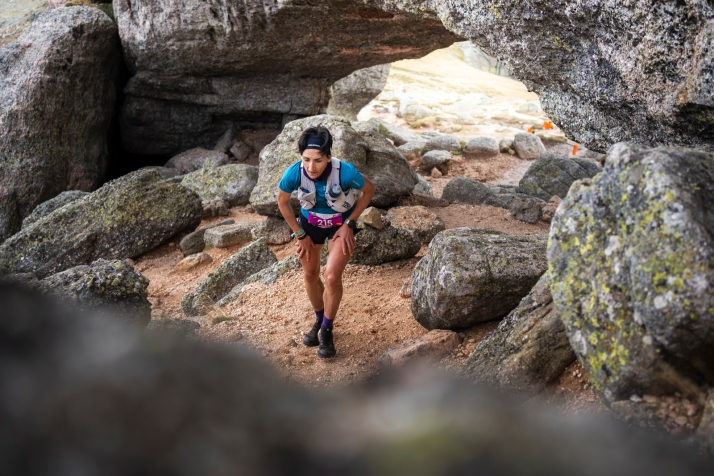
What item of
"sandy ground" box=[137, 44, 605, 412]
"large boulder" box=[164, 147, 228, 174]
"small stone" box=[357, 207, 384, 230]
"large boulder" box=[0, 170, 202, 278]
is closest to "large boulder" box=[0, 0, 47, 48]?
"large boulder" box=[164, 147, 228, 174]

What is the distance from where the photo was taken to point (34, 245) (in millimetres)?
9055

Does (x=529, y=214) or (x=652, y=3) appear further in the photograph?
(x=529, y=214)

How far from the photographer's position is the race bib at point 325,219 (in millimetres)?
5570

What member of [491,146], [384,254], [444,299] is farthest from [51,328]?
[491,146]

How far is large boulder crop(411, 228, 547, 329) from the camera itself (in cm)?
523

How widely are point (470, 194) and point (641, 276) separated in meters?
8.90

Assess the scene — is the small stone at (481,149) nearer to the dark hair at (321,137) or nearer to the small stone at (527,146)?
the small stone at (527,146)

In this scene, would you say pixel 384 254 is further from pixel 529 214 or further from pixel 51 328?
pixel 51 328

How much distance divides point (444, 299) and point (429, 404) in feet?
8.73

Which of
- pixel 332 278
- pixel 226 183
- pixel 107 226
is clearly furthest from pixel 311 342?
pixel 226 183

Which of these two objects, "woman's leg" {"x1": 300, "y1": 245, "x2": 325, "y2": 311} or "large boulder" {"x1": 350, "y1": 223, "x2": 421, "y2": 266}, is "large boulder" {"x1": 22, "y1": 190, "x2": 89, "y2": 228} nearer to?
"large boulder" {"x1": 350, "y1": 223, "x2": 421, "y2": 266}

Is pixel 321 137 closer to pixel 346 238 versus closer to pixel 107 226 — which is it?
pixel 346 238

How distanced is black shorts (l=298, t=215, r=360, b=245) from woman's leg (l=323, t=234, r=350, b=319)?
0.10m

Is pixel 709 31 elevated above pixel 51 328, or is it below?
above
